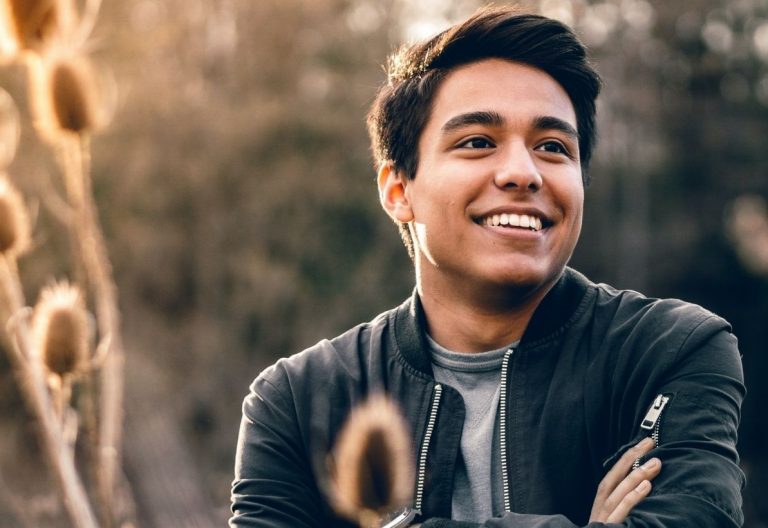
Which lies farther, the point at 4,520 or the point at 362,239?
the point at 362,239

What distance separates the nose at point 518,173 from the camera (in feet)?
7.43

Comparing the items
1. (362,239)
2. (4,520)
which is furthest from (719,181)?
(4,520)

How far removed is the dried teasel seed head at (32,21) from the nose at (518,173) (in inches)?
36.7

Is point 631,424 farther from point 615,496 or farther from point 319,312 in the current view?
point 319,312

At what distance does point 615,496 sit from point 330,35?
12.2 meters

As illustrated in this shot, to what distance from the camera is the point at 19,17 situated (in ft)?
6.11

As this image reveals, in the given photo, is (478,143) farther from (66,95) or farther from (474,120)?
(66,95)

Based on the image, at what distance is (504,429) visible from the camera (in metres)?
2.28

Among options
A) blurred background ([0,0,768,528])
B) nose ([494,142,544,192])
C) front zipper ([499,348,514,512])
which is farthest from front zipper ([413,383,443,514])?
blurred background ([0,0,768,528])

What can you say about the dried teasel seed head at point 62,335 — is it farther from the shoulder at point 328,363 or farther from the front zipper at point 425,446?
the front zipper at point 425,446

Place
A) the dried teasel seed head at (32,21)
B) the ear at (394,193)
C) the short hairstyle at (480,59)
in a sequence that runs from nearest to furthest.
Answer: the dried teasel seed head at (32,21), the short hairstyle at (480,59), the ear at (394,193)

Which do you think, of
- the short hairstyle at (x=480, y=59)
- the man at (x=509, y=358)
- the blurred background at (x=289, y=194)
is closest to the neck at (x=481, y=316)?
the man at (x=509, y=358)

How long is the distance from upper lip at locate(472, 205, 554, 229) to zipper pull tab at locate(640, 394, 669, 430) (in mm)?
437

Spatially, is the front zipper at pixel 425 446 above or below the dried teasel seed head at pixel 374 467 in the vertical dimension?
below
